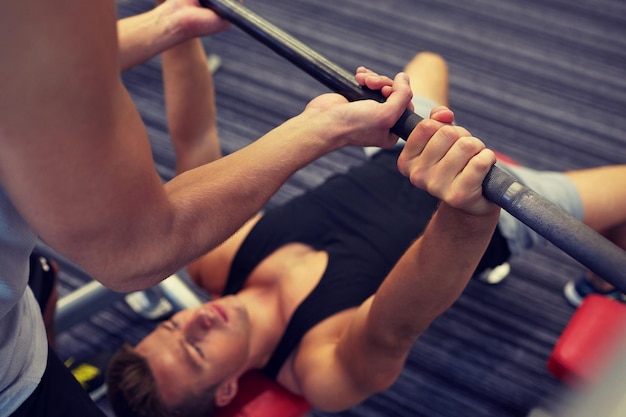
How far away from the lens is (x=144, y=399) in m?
1.56

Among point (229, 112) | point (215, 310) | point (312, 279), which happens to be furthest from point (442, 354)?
point (229, 112)

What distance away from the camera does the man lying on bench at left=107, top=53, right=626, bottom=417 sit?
4.05 feet

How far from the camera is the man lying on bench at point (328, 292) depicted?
124 cm

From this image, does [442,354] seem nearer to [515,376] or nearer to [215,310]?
[515,376]

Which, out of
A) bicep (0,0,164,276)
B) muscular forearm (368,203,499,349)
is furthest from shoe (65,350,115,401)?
bicep (0,0,164,276)

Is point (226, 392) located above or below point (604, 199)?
below

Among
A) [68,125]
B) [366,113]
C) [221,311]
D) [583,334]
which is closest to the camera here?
[68,125]

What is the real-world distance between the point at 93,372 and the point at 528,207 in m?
1.53

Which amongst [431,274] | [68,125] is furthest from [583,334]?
[68,125]

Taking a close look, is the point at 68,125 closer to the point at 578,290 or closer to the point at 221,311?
the point at 221,311

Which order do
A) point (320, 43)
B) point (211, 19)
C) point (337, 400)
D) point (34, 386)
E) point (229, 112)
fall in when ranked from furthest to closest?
point (320, 43) < point (229, 112) < point (337, 400) < point (211, 19) < point (34, 386)

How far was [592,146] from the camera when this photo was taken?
2.48 meters

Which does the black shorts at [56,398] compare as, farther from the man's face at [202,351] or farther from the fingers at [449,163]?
the fingers at [449,163]

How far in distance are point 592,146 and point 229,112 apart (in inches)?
58.7
